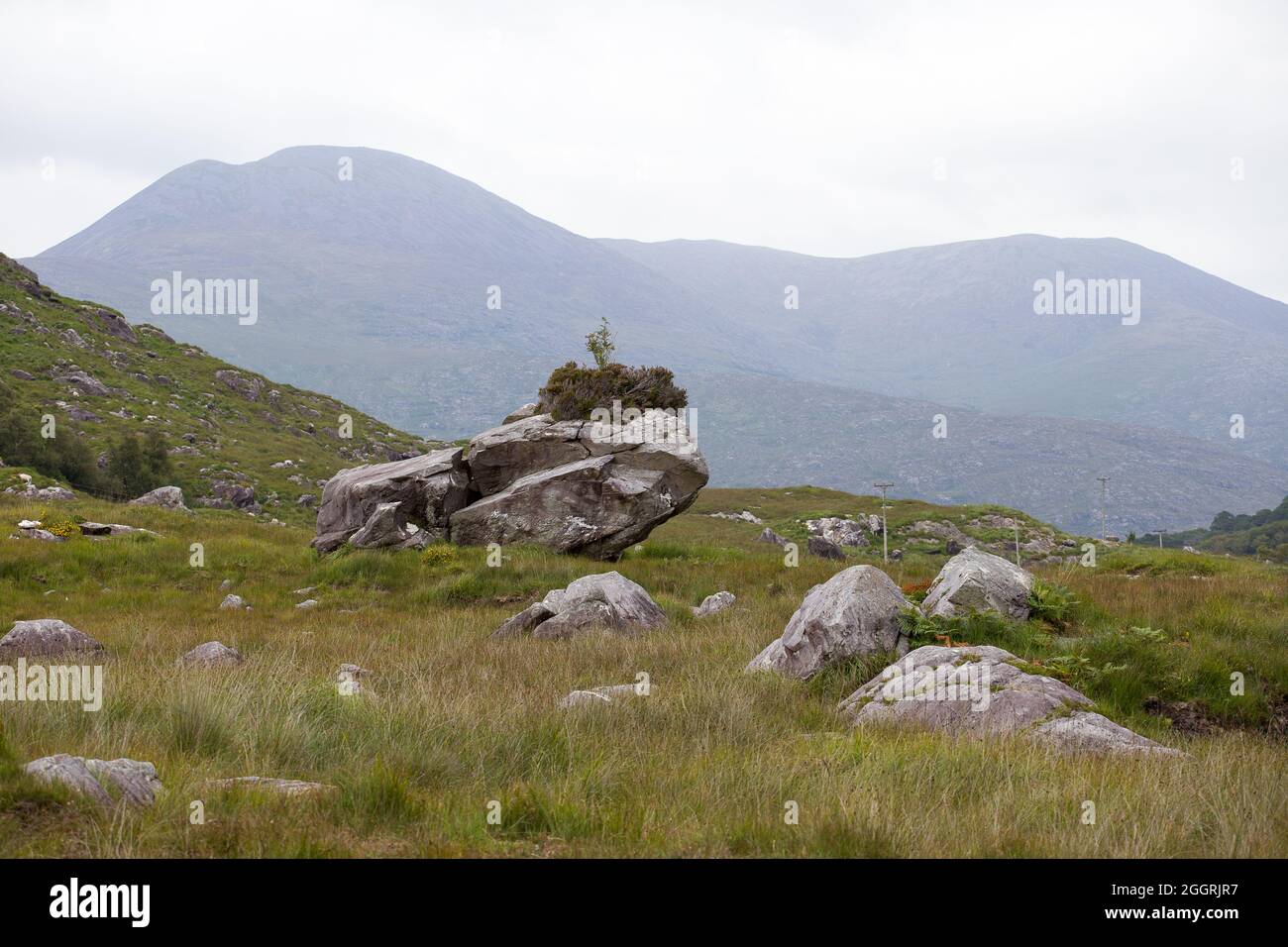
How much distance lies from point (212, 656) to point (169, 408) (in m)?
56.1

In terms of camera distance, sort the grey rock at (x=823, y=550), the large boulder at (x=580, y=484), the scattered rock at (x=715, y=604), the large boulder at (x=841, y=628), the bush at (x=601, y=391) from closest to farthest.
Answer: the large boulder at (x=841, y=628), the scattered rock at (x=715, y=604), the large boulder at (x=580, y=484), the bush at (x=601, y=391), the grey rock at (x=823, y=550)

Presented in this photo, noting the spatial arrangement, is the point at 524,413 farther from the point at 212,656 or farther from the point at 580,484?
the point at 212,656

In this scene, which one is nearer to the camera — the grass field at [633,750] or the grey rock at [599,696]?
the grass field at [633,750]

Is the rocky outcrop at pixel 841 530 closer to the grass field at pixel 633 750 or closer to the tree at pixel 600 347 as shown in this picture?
the tree at pixel 600 347

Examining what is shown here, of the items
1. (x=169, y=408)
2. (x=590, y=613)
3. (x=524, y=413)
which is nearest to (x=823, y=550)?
(x=524, y=413)

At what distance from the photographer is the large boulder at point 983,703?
7.69 metres

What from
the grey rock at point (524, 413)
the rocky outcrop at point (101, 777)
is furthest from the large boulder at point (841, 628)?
the grey rock at point (524, 413)

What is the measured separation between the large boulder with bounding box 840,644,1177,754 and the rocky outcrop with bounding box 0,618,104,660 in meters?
10.0

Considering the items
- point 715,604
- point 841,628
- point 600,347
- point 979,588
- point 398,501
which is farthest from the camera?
point 600,347

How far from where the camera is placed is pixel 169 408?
59969 mm

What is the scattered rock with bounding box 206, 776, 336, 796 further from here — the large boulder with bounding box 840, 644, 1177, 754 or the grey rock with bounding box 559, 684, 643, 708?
the large boulder with bounding box 840, 644, 1177, 754

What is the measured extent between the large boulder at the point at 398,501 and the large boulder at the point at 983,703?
14.2 m
